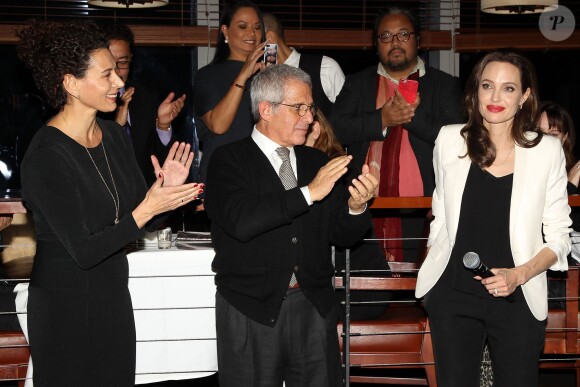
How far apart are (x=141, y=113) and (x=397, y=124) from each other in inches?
51.7

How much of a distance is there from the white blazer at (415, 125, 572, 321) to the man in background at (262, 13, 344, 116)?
53.4 inches

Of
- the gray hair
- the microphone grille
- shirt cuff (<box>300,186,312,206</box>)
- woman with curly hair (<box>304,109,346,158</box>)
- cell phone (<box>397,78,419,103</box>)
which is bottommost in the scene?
the microphone grille

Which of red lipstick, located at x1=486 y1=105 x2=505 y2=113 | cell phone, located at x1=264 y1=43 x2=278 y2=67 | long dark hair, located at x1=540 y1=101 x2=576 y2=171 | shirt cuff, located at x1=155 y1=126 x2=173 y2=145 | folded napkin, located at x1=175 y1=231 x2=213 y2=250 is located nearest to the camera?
red lipstick, located at x1=486 y1=105 x2=505 y2=113

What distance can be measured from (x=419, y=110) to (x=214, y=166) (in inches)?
58.6

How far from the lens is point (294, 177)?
312cm

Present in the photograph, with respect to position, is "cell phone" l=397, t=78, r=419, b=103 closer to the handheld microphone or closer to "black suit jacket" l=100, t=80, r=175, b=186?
"black suit jacket" l=100, t=80, r=175, b=186

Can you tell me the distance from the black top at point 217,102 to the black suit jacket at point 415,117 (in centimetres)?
44

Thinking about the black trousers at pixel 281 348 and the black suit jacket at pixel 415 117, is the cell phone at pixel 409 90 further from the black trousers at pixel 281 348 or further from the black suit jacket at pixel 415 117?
the black trousers at pixel 281 348

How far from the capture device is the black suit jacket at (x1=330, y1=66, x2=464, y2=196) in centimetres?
422

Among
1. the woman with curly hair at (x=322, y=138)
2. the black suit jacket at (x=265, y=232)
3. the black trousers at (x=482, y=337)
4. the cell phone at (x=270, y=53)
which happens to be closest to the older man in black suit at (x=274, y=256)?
the black suit jacket at (x=265, y=232)

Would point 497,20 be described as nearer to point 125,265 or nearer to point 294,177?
point 294,177

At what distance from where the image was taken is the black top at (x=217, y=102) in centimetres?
426

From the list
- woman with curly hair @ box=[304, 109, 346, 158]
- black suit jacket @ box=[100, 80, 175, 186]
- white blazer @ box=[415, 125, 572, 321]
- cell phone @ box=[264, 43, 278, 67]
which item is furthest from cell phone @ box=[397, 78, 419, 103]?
black suit jacket @ box=[100, 80, 175, 186]

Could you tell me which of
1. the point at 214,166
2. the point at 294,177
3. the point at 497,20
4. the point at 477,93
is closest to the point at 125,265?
the point at 214,166
